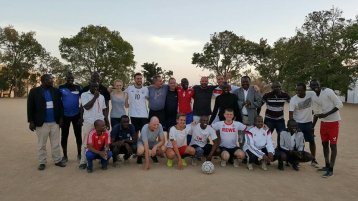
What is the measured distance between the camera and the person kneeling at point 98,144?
7.05 metres

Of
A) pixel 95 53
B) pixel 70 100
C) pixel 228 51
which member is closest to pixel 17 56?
pixel 95 53

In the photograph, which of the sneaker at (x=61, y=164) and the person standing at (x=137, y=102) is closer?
the sneaker at (x=61, y=164)

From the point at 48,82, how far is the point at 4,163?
2302mm

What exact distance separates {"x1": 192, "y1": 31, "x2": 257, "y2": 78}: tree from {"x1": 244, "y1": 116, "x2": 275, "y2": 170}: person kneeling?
50493mm

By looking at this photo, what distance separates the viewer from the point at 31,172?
7.05 metres

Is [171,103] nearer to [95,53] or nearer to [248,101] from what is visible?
[248,101]

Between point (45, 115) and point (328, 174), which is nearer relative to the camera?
point (328, 174)

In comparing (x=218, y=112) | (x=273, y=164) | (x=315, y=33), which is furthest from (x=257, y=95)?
(x=315, y=33)

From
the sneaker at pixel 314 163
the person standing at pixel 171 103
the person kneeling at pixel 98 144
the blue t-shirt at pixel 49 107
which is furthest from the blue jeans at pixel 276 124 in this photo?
the blue t-shirt at pixel 49 107

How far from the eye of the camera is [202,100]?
8391 mm

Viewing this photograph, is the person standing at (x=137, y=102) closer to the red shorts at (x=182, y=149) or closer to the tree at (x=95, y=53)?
the red shorts at (x=182, y=149)

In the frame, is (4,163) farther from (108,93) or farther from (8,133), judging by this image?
(8,133)

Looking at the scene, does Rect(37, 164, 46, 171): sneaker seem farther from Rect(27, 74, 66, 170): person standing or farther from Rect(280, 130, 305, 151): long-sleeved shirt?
Rect(280, 130, 305, 151): long-sleeved shirt

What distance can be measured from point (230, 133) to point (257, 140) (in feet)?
2.07
